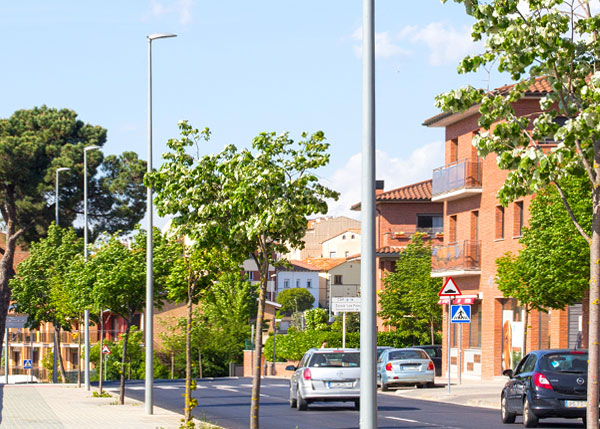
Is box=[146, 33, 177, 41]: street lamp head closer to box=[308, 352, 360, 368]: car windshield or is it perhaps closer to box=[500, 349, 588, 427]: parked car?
box=[308, 352, 360, 368]: car windshield

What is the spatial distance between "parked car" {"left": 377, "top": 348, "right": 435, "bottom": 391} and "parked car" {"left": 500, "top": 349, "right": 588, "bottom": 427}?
58.1 ft

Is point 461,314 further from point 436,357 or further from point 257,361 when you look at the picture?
point 436,357

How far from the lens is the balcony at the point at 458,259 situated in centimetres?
4941

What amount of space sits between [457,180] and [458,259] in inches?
134

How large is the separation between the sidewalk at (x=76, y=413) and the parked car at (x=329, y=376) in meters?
3.14

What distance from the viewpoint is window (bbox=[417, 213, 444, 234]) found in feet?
230

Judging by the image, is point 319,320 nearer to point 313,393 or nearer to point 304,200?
point 313,393

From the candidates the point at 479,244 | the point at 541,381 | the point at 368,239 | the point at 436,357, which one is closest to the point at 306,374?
the point at 541,381

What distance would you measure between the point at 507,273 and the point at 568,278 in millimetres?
4029

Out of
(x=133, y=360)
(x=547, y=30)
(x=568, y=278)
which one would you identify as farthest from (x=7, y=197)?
(x=547, y=30)

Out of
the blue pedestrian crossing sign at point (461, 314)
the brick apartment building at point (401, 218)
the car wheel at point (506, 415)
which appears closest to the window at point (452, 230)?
the brick apartment building at point (401, 218)

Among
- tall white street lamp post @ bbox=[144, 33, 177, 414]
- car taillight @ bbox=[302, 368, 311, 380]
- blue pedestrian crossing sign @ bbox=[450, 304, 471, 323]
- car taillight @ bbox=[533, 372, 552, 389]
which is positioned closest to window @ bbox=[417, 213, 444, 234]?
blue pedestrian crossing sign @ bbox=[450, 304, 471, 323]

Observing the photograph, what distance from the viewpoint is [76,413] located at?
91.0 ft

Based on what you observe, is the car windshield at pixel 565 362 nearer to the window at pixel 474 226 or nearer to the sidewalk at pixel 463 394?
the sidewalk at pixel 463 394
